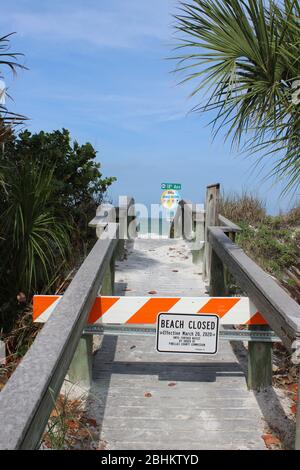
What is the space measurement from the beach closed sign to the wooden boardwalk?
1.65 feet

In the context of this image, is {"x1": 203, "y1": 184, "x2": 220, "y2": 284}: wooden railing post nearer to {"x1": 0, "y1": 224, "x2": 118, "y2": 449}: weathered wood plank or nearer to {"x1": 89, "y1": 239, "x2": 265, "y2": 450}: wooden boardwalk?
{"x1": 89, "y1": 239, "x2": 265, "y2": 450}: wooden boardwalk

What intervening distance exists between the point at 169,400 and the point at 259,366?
→ 2.81 ft

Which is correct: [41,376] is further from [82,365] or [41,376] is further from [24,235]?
[24,235]

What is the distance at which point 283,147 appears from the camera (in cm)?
621

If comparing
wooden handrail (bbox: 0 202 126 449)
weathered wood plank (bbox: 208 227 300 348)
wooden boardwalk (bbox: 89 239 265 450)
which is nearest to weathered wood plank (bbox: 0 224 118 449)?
wooden handrail (bbox: 0 202 126 449)

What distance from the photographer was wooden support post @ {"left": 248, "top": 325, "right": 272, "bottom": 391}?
4770 mm

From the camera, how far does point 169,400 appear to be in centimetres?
467

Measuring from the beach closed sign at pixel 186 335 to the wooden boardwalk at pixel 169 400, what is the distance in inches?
19.8

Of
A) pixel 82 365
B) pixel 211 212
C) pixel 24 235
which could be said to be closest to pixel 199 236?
pixel 211 212

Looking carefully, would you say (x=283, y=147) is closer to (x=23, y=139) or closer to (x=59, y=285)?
(x=59, y=285)

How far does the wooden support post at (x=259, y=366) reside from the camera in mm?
4770

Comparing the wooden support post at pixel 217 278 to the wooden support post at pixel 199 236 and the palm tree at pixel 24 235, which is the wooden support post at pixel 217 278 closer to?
the palm tree at pixel 24 235
